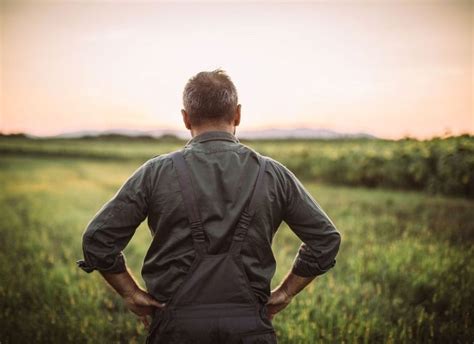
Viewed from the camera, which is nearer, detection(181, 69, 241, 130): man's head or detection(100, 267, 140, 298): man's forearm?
detection(181, 69, 241, 130): man's head

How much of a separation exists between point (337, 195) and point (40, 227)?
10.8m

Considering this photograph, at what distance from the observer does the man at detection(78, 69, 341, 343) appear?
2389 mm

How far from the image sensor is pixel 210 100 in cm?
251

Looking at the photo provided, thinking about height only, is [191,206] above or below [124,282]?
above

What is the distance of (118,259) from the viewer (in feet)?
8.50

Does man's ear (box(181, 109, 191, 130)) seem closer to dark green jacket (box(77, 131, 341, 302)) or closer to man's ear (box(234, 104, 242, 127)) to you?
dark green jacket (box(77, 131, 341, 302))

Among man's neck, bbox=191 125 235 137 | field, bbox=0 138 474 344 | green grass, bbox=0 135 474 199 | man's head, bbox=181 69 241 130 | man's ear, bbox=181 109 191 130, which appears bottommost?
field, bbox=0 138 474 344

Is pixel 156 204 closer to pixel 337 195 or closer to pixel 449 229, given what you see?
pixel 449 229

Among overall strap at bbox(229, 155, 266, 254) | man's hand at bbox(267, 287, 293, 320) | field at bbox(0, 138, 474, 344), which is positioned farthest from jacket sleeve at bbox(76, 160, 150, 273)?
field at bbox(0, 138, 474, 344)

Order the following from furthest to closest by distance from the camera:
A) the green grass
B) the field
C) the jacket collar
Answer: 1. the green grass
2. the field
3. the jacket collar

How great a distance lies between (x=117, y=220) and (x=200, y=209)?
1.51ft

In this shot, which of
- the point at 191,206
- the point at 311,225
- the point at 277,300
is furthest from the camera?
the point at 277,300

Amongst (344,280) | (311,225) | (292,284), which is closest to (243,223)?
(311,225)

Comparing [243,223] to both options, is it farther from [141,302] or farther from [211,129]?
[141,302]
